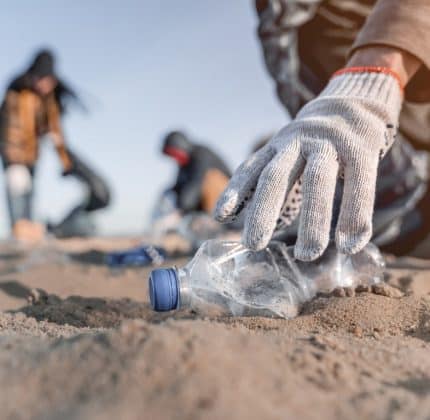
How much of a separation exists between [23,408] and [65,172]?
601 cm

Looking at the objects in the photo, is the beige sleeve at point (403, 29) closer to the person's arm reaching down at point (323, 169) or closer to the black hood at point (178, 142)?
the person's arm reaching down at point (323, 169)

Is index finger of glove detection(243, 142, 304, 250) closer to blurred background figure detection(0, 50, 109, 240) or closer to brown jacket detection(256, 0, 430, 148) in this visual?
brown jacket detection(256, 0, 430, 148)

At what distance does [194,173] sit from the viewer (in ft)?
A: 18.5

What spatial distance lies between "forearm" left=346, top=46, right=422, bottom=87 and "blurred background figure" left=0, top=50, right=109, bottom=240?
5.05 meters

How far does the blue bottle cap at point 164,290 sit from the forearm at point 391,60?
38.6 inches

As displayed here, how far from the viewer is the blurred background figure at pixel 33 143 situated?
242 inches

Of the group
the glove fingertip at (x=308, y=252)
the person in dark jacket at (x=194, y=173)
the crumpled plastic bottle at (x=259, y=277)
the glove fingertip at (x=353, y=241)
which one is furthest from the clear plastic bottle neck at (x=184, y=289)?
the person in dark jacket at (x=194, y=173)

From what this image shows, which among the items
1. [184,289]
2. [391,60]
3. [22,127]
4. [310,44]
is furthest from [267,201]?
[22,127]

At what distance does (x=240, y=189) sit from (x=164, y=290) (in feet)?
1.21

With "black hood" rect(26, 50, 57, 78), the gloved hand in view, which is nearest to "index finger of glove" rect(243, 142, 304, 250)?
the gloved hand

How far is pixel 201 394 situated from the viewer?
0.76 m

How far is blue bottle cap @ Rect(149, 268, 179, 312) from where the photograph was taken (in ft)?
4.72

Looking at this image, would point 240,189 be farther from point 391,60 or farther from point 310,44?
point 310,44

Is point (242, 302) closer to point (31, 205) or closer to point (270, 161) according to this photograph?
point (270, 161)
